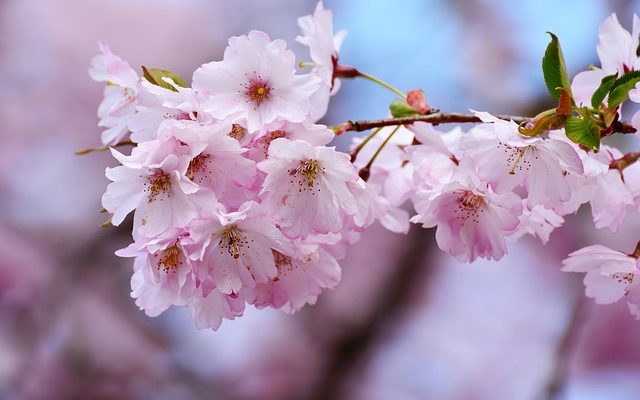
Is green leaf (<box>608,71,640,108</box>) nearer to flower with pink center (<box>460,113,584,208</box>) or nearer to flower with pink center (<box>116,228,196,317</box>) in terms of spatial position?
flower with pink center (<box>460,113,584,208</box>)

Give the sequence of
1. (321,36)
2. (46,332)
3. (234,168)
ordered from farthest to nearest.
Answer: (46,332), (321,36), (234,168)

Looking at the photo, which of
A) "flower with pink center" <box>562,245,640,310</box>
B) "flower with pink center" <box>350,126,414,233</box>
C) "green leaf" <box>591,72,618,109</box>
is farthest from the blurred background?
"green leaf" <box>591,72,618,109</box>

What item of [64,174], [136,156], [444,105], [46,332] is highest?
[136,156]

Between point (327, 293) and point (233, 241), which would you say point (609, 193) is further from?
point (327, 293)

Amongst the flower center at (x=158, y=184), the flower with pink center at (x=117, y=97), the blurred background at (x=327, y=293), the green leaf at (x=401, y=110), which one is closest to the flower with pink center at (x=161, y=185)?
the flower center at (x=158, y=184)

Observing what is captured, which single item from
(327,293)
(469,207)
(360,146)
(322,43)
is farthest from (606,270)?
(327,293)

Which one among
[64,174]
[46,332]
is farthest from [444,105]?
[46,332]

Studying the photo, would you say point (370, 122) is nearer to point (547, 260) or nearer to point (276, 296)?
point (276, 296)
